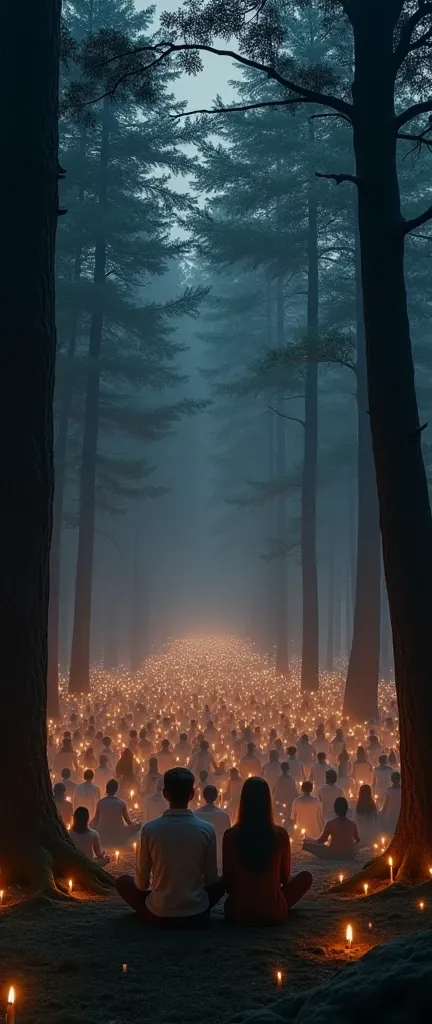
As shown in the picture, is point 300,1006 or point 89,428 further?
point 89,428

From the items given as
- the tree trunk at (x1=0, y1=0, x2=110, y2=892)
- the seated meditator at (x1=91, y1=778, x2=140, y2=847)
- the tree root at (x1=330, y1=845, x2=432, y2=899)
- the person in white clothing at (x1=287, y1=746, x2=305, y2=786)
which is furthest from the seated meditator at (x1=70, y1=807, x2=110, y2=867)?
the person in white clothing at (x1=287, y1=746, x2=305, y2=786)

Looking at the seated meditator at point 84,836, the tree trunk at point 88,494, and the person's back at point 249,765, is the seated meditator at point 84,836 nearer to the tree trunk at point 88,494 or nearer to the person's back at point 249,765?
the person's back at point 249,765

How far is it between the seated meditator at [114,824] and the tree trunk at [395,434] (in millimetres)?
3399

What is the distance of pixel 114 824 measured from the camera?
28.4 feet

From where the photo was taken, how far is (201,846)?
460cm

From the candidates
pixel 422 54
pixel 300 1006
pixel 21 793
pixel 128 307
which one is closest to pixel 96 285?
pixel 128 307

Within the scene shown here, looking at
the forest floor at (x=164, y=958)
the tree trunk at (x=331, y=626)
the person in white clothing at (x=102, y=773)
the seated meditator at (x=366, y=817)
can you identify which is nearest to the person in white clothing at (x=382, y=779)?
the seated meditator at (x=366, y=817)

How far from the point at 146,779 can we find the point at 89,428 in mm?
14233

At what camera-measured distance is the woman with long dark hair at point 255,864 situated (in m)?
4.73

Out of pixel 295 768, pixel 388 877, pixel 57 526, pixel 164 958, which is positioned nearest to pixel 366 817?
pixel 295 768

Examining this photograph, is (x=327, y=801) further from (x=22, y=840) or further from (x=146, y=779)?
(x=22, y=840)

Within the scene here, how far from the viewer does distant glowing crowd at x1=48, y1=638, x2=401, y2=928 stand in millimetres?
4668

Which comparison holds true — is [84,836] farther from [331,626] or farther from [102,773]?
[331,626]

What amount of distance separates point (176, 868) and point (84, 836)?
10.8 ft
